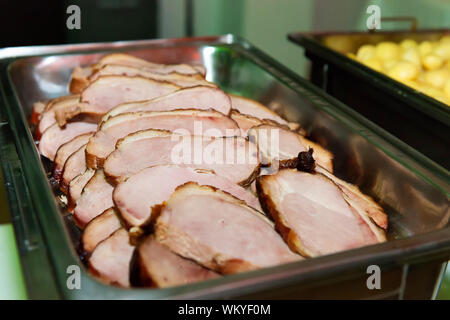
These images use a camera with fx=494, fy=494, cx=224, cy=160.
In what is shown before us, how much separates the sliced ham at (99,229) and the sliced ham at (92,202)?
0.07 metres

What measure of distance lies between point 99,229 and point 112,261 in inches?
5.5

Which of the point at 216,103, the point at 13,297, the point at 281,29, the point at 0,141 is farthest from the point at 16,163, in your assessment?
the point at 281,29

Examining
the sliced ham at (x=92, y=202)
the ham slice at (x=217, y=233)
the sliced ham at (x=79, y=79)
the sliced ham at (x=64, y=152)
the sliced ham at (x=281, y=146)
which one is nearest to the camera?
the ham slice at (x=217, y=233)

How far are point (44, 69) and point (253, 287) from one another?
62.1 inches

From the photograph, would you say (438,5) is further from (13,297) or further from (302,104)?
(13,297)

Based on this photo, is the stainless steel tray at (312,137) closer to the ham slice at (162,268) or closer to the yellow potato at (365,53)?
the ham slice at (162,268)

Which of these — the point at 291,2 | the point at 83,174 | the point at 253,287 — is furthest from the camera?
the point at 291,2

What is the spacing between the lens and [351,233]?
115 cm

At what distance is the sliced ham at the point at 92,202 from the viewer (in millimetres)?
1285

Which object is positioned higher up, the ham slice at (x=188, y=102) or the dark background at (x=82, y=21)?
the dark background at (x=82, y=21)

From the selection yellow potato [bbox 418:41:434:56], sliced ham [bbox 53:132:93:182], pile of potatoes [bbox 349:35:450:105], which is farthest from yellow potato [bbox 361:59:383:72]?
sliced ham [bbox 53:132:93:182]

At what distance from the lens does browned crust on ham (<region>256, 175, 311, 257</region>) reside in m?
1.08

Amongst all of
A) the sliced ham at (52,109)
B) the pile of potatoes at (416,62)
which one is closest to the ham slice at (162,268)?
the sliced ham at (52,109)
